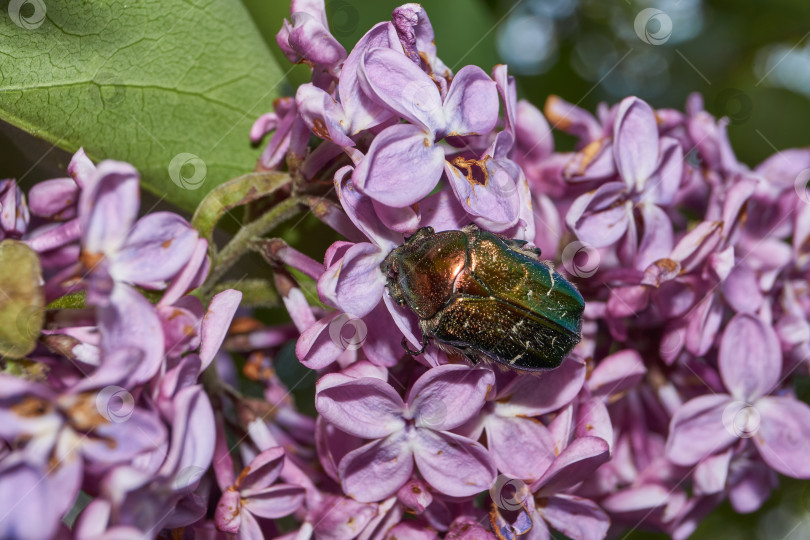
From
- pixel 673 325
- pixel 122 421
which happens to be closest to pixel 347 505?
pixel 122 421

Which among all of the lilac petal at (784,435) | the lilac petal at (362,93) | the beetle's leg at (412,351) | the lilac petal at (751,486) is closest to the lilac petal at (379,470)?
the beetle's leg at (412,351)

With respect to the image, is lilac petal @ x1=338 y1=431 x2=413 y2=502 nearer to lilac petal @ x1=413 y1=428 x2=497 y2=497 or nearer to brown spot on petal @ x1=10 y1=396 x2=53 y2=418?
lilac petal @ x1=413 y1=428 x2=497 y2=497

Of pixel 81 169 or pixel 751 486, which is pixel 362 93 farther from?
pixel 751 486

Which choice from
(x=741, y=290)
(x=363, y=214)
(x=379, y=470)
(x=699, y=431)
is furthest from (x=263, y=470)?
(x=741, y=290)

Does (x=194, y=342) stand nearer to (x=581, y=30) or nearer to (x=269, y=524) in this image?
(x=269, y=524)

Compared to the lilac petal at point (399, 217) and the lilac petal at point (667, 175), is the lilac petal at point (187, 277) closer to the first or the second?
the lilac petal at point (399, 217)
